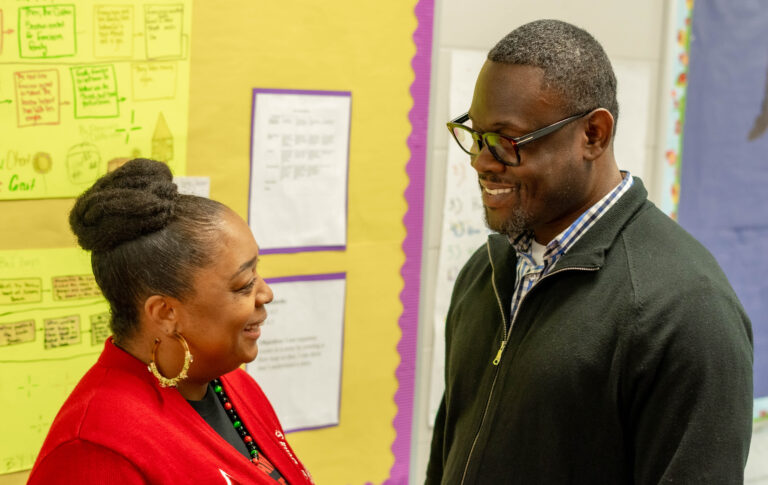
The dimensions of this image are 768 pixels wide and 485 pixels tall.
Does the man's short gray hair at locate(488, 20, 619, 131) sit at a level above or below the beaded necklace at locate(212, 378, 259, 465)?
above

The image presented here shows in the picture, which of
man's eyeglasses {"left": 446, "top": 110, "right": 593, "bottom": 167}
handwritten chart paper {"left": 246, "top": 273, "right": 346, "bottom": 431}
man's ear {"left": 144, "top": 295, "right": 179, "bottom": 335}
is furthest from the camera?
handwritten chart paper {"left": 246, "top": 273, "right": 346, "bottom": 431}

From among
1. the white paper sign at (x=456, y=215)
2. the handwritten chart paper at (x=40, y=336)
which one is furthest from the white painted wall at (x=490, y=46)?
the handwritten chart paper at (x=40, y=336)

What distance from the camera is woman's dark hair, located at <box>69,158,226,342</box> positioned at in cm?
119

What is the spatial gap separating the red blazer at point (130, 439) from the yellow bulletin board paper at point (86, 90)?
1.73 ft

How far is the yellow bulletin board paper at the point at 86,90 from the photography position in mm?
1546

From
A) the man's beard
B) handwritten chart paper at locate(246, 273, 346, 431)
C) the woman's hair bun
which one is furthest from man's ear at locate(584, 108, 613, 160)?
handwritten chart paper at locate(246, 273, 346, 431)

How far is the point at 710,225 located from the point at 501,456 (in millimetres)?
1544

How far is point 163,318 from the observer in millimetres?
1216

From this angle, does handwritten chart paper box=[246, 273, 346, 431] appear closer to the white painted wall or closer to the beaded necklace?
the white painted wall

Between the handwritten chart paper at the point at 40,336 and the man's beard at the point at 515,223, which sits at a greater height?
the man's beard at the point at 515,223

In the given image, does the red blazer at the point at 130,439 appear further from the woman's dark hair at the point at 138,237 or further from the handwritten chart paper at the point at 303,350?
the handwritten chart paper at the point at 303,350

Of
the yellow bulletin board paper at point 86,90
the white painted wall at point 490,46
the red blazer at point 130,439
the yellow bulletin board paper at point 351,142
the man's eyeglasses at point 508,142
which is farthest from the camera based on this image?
the white painted wall at point 490,46

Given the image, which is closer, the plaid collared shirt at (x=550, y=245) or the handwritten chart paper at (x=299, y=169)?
the plaid collared shirt at (x=550, y=245)

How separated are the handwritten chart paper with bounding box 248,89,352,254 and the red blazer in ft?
2.22
